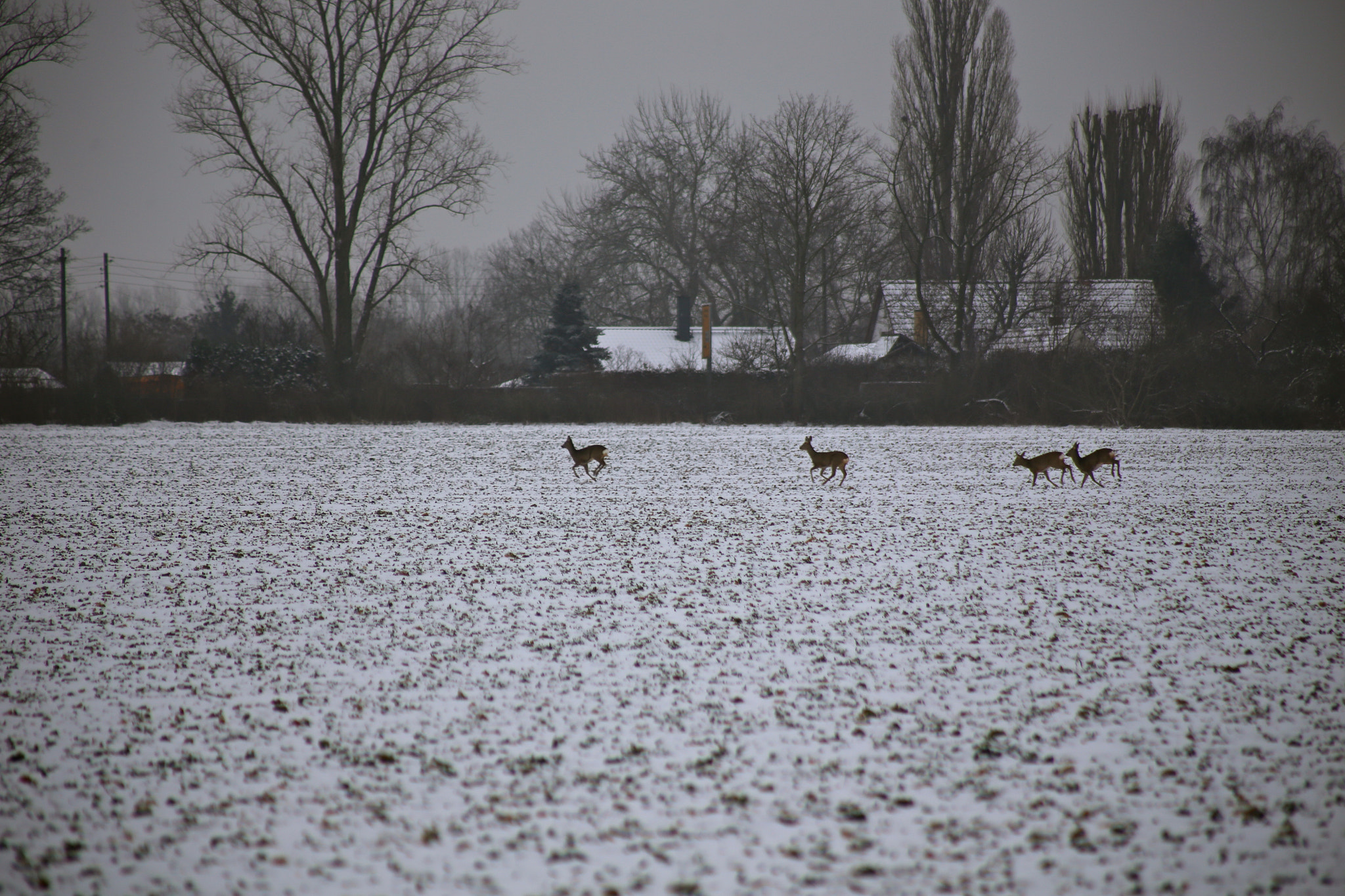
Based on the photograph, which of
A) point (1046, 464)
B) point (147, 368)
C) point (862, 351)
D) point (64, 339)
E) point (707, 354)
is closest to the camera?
point (1046, 464)

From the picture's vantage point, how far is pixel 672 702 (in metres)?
4.58

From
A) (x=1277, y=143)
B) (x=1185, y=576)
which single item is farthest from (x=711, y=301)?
(x=1185, y=576)

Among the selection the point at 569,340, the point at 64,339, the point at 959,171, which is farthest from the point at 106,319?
the point at 959,171

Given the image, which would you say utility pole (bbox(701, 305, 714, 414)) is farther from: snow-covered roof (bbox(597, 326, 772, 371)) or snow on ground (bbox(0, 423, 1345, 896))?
snow on ground (bbox(0, 423, 1345, 896))

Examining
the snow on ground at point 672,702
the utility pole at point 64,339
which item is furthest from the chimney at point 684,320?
the snow on ground at point 672,702

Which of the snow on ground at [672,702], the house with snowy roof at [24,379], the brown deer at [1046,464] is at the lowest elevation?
the snow on ground at [672,702]

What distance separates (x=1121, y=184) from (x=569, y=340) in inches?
1298

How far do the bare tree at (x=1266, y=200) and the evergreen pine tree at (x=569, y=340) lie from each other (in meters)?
27.1

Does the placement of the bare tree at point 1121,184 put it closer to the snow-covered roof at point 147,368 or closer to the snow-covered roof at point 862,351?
the snow-covered roof at point 862,351

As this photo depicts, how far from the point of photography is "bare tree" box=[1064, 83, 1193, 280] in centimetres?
4459

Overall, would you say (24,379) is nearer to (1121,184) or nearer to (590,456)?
(590,456)

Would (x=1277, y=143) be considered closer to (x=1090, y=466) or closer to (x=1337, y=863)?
(x=1090, y=466)

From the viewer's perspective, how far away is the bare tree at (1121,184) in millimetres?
44594

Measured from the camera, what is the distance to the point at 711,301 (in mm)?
48188
